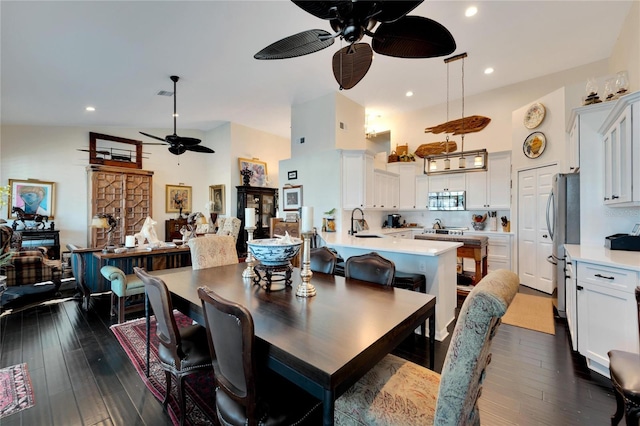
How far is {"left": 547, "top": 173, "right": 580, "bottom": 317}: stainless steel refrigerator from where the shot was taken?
10.7ft

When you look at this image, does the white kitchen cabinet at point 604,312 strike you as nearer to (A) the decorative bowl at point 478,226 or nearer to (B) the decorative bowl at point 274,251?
(B) the decorative bowl at point 274,251

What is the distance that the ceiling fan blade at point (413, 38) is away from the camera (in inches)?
68.2

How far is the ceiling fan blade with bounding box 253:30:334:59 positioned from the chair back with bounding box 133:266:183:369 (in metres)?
1.71

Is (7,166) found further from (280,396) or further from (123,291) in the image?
(280,396)

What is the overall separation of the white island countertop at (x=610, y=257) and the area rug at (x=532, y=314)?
1.04 m

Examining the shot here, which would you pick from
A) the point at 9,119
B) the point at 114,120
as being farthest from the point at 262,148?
the point at 9,119

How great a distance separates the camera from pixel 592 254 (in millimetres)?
2441

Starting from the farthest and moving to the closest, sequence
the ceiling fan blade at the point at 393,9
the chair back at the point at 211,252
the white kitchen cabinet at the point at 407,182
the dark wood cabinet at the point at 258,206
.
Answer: the dark wood cabinet at the point at 258,206 → the white kitchen cabinet at the point at 407,182 → the chair back at the point at 211,252 → the ceiling fan blade at the point at 393,9

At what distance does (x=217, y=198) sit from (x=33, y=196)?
3.78m

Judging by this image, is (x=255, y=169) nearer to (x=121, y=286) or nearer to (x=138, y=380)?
(x=121, y=286)

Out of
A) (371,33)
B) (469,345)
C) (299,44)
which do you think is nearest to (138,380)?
(469,345)

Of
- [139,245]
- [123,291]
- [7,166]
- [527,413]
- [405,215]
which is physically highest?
[7,166]

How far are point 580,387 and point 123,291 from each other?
4513mm

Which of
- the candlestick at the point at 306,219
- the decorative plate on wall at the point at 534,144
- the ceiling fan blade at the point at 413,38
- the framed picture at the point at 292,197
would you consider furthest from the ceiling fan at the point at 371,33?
the decorative plate on wall at the point at 534,144
